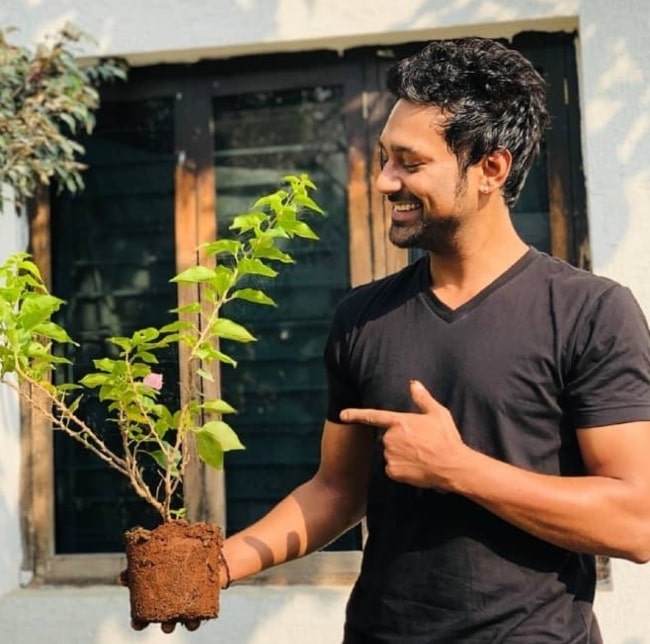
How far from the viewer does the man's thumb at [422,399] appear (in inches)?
74.4

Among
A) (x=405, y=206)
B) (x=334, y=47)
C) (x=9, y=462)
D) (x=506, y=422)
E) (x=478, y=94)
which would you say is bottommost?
(x=9, y=462)

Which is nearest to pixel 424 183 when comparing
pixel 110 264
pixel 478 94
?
pixel 478 94

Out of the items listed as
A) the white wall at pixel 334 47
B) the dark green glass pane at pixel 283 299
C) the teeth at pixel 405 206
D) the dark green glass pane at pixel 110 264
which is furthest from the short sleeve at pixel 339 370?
the dark green glass pane at pixel 110 264

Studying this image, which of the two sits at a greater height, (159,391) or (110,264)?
(110,264)

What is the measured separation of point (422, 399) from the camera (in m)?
1.90

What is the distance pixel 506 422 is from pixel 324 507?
51 centimetres

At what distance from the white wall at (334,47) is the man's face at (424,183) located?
6.16 ft

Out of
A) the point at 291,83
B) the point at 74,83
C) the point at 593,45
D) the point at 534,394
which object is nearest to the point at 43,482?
the point at 74,83

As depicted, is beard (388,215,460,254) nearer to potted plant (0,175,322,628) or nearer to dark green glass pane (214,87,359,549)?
potted plant (0,175,322,628)

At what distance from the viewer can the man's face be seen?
81.8 inches

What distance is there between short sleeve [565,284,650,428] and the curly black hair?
371 millimetres

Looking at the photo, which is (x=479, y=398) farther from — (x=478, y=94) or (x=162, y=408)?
(x=162, y=408)

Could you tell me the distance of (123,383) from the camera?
7.27ft

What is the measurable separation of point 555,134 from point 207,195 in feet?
4.26
